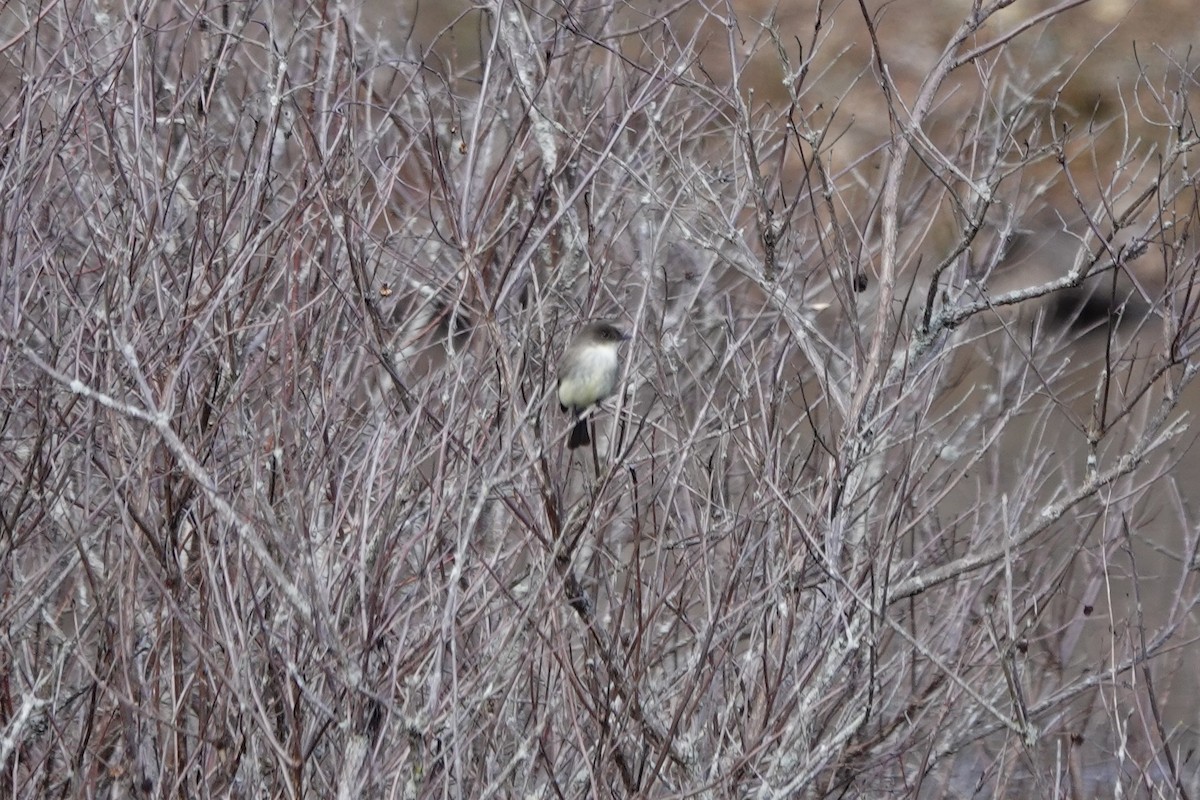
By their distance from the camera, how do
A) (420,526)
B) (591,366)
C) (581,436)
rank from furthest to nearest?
(591,366) < (581,436) < (420,526)

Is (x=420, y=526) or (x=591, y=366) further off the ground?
(x=420, y=526)

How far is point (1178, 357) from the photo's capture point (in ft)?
13.2

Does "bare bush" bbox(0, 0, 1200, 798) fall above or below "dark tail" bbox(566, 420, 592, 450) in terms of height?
above

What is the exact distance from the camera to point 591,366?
564cm

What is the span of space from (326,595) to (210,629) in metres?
0.61

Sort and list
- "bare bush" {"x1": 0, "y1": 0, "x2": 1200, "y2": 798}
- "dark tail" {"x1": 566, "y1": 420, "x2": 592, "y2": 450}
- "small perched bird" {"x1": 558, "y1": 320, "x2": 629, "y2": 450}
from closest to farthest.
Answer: "bare bush" {"x1": 0, "y1": 0, "x2": 1200, "y2": 798} < "dark tail" {"x1": 566, "y1": 420, "x2": 592, "y2": 450} < "small perched bird" {"x1": 558, "y1": 320, "x2": 629, "y2": 450}

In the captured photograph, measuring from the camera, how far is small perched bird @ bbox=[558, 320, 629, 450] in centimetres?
557

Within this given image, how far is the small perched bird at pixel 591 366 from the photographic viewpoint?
5570mm

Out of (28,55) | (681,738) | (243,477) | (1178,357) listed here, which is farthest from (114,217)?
(1178,357)

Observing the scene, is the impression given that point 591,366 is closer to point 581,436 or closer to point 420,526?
point 581,436

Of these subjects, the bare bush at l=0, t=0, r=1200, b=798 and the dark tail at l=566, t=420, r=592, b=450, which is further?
the dark tail at l=566, t=420, r=592, b=450

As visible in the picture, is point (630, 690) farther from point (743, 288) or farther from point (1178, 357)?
point (743, 288)

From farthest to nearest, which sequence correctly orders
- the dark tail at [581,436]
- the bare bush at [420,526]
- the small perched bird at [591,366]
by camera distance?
the small perched bird at [591,366], the dark tail at [581,436], the bare bush at [420,526]

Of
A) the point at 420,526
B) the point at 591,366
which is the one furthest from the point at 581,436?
the point at 420,526
